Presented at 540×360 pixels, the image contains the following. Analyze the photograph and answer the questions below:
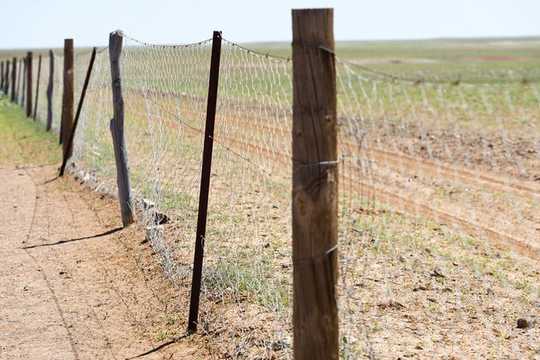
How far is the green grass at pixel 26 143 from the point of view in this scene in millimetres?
15461

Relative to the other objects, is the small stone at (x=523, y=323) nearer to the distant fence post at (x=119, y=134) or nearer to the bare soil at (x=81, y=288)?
the bare soil at (x=81, y=288)

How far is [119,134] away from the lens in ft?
31.1

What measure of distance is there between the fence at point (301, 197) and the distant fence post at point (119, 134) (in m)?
0.01

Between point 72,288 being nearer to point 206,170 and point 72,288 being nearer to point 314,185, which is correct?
point 206,170

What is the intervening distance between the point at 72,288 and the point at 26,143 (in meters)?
11.4

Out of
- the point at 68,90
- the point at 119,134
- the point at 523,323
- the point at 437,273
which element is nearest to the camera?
the point at 523,323

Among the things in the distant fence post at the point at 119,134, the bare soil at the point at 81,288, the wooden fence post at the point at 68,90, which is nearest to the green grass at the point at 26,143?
the wooden fence post at the point at 68,90

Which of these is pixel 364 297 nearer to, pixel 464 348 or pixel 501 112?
pixel 464 348

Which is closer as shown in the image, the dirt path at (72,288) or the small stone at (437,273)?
the dirt path at (72,288)

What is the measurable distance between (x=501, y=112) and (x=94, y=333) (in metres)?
14.8

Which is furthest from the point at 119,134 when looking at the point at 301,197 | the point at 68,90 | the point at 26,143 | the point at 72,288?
the point at 26,143

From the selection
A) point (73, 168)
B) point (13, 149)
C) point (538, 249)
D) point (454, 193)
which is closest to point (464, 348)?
point (538, 249)

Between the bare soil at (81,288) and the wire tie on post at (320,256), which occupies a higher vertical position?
the wire tie on post at (320,256)

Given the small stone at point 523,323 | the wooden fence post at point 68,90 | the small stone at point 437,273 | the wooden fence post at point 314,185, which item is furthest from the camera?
the wooden fence post at point 68,90
